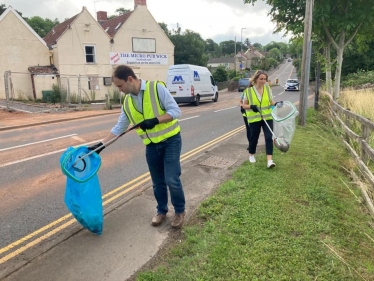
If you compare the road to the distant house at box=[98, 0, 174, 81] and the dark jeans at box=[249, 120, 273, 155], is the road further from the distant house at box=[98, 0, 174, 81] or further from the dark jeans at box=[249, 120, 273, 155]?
the distant house at box=[98, 0, 174, 81]

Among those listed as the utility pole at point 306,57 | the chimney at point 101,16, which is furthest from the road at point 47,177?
the chimney at point 101,16

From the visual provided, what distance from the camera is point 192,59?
52094mm

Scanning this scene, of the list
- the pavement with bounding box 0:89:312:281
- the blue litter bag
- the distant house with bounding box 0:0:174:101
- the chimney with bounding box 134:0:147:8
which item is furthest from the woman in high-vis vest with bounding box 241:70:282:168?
the chimney with bounding box 134:0:147:8

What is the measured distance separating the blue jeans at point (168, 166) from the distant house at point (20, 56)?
72.9ft

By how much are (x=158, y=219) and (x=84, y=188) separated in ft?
3.29

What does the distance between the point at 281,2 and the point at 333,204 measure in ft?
28.0

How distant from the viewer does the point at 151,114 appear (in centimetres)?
330

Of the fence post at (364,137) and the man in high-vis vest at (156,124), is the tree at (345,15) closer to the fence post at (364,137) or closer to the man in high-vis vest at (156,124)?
the fence post at (364,137)

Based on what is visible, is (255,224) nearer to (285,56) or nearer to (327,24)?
(327,24)

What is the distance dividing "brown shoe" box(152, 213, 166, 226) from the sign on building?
83.1 feet

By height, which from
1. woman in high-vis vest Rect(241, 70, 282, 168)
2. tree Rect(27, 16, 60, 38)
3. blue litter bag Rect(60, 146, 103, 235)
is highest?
tree Rect(27, 16, 60, 38)

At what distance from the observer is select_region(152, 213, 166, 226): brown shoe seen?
3717 millimetres

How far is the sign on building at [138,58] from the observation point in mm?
27359

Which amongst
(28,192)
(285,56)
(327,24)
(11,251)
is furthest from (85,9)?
(285,56)
